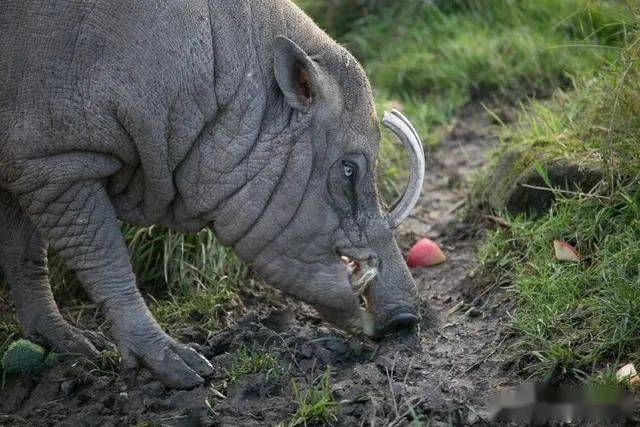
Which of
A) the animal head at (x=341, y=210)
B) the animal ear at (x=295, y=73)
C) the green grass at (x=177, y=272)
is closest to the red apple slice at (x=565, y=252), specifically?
the animal head at (x=341, y=210)

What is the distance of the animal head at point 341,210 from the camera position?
5055 mm

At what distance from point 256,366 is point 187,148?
101cm

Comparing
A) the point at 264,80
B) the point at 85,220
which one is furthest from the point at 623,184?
the point at 85,220

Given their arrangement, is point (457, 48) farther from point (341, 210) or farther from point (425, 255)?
point (341, 210)

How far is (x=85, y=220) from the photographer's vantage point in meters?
4.91

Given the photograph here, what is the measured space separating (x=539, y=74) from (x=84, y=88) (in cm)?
427

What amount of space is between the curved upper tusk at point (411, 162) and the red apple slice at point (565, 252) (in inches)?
34.5

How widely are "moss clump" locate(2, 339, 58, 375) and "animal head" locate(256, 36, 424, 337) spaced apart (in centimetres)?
112

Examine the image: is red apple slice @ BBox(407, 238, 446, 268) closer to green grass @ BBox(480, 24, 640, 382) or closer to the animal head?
green grass @ BBox(480, 24, 640, 382)

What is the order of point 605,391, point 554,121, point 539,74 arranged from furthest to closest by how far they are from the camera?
point 539,74, point 554,121, point 605,391

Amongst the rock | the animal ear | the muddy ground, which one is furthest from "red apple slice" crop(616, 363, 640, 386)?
the animal ear

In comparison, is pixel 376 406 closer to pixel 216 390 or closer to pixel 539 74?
pixel 216 390

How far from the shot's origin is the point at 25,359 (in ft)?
17.3

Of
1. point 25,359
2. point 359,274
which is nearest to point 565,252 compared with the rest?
point 359,274
